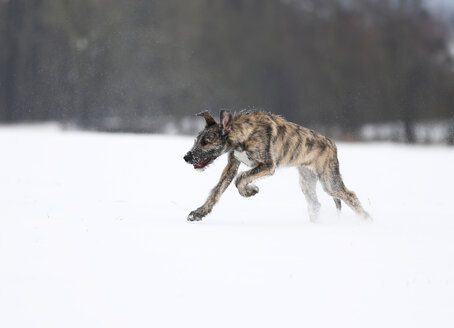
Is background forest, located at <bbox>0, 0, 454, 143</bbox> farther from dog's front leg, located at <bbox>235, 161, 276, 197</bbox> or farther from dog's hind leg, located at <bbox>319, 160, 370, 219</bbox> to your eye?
dog's front leg, located at <bbox>235, 161, 276, 197</bbox>

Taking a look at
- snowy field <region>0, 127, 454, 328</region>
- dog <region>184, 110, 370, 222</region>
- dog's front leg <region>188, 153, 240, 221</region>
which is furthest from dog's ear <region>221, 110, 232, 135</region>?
snowy field <region>0, 127, 454, 328</region>

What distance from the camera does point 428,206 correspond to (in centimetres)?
1098

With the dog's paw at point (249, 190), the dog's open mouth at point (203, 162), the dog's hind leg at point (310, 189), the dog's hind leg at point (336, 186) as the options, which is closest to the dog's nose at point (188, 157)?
the dog's open mouth at point (203, 162)

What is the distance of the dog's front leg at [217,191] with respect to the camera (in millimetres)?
7722

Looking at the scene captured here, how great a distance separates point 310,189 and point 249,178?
5.07ft

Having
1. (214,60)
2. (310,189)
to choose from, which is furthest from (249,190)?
(214,60)

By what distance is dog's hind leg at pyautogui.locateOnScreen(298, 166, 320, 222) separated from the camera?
347 inches

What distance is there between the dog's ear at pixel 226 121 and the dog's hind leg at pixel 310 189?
165cm

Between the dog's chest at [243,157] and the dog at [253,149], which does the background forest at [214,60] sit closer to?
the dog at [253,149]

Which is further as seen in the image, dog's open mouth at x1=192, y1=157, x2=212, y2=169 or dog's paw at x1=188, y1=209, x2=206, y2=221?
dog's open mouth at x1=192, y1=157, x2=212, y2=169

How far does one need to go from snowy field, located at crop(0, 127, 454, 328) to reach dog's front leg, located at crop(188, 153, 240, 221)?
181 millimetres

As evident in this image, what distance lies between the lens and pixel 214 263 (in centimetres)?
546

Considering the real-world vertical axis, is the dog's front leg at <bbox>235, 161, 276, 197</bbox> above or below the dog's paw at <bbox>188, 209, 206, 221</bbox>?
above

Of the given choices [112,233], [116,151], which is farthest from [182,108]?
[112,233]
